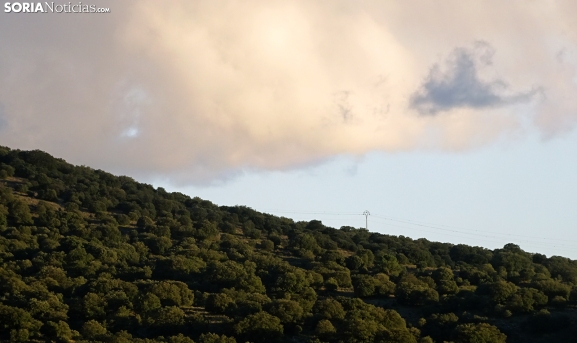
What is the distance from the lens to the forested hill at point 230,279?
55281 mm

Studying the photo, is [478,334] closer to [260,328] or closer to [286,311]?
[286,311]

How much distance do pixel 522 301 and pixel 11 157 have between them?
259 ft

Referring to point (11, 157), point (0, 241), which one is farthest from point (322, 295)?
point (11, 157)

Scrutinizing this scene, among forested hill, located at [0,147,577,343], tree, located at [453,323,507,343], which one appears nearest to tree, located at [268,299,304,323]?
forested hill, located at [0,147,577,343]

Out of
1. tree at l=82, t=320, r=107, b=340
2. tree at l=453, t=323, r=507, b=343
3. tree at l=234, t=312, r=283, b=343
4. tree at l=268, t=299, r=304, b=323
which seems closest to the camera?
tree at l=453, t=323, r=507, b=343

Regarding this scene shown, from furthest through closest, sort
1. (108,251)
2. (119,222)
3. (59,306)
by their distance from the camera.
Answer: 1. (119,222)
2. (108,251)
3. (59,306)

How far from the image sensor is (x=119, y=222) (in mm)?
95062

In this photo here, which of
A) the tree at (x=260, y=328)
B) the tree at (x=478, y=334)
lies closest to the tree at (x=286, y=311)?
the tree at (x=260, y=328)

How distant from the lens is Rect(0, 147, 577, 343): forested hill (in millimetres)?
55281

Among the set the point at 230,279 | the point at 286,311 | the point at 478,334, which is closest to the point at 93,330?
the point at 286,311

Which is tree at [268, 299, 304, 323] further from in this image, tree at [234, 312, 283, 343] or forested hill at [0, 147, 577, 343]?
tree at [234, 312, 283, 343]

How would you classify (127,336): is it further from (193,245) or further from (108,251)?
(193,245)

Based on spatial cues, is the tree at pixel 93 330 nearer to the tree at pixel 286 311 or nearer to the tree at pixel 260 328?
the tree at pixel 260 328

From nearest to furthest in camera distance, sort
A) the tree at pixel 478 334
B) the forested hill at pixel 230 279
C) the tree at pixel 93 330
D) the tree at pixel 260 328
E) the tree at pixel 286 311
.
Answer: the tree at pixel 478 334
the tree at pixel 93 330
the tree at pixel 260 328
the forested hill at pixel 230 279
the tree at pixel 286 311
